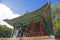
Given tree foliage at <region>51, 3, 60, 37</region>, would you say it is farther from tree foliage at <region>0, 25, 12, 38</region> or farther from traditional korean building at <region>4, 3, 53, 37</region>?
tree foliage at <region>0, 25, 12, 38</region>

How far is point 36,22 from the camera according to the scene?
8.20m

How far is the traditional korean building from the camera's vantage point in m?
7.84

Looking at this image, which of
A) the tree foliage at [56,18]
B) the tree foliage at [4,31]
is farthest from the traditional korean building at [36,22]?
the tree foliage at [4,31]

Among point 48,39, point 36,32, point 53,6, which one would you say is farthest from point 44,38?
point 53,6

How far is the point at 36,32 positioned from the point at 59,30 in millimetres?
1753

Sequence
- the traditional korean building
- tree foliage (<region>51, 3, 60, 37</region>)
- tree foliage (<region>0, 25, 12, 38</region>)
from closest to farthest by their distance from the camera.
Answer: the traditional korean building
tree foliage (<region>51, 3, 60, 37</region>)
tree foliage (<region>0, 25, 12, 38</region>)

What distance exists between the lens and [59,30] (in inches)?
371

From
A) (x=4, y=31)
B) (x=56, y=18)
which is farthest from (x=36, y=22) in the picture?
(x=4, y=31)

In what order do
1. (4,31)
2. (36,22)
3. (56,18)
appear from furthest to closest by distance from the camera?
(4,31)
(56,18)
(36,22)

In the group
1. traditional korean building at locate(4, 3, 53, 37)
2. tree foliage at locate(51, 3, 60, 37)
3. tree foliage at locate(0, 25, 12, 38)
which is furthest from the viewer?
tree foliage at locate(0, 25, 12, 38)

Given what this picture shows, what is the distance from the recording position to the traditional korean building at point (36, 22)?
784cm

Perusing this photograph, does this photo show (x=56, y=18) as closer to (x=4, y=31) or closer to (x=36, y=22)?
(x=36, y=22)

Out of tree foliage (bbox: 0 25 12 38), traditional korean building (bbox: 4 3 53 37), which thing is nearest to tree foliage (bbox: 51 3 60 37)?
traditional korean building (bbox: 4 3 53 37)

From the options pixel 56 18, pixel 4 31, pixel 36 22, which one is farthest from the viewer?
pixel 4 31
